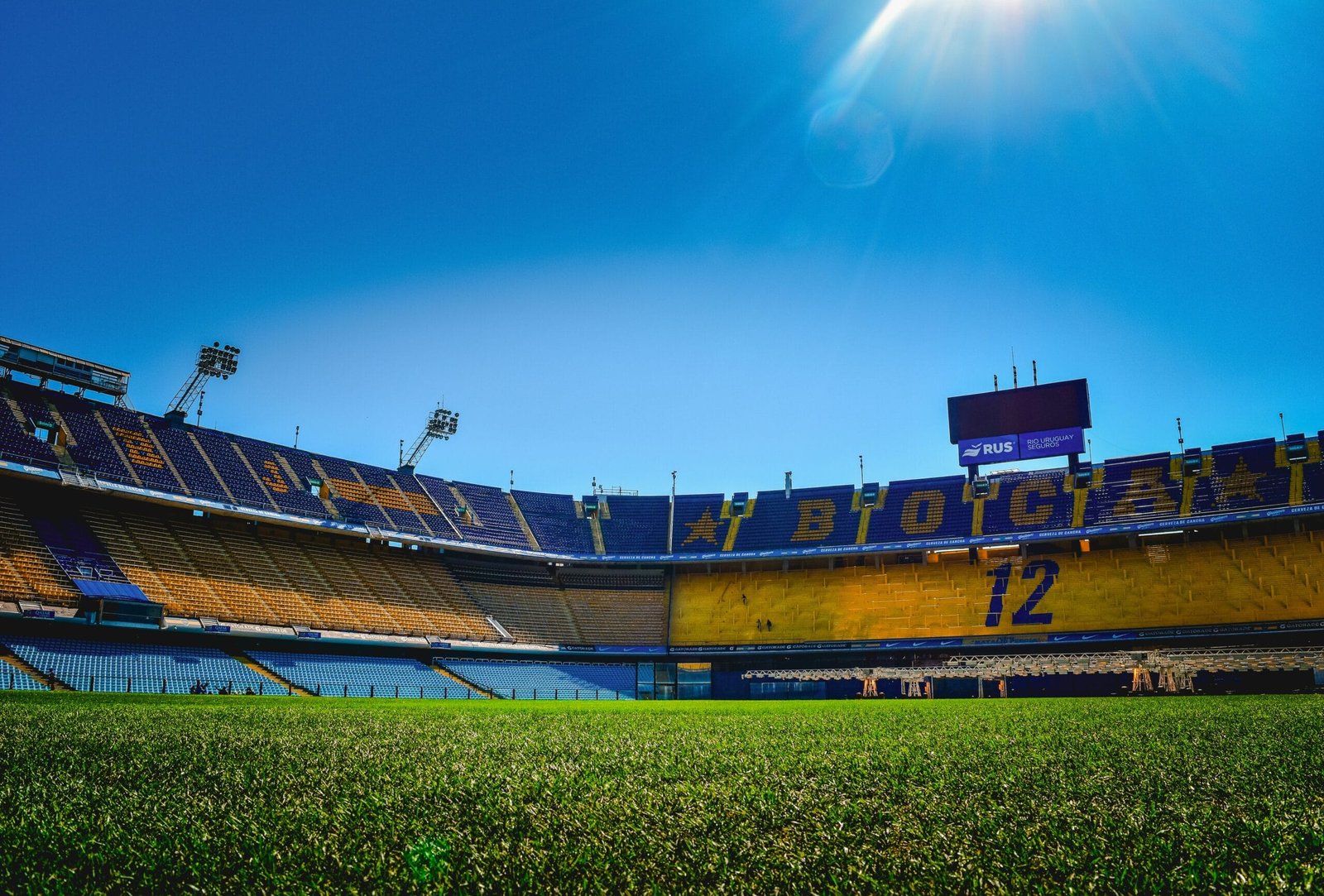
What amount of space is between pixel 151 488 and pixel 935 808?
133ft

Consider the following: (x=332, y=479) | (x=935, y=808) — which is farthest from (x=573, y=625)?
(x=935, y=808)

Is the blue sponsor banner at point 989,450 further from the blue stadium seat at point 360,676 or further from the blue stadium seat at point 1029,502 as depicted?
the blue stadium seat at point 360,676

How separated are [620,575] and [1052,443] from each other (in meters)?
26.0

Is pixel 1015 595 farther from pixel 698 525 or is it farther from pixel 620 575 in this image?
pixel 620 575

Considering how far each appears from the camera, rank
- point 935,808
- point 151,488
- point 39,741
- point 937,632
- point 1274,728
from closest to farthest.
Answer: point 935,808
point 39,741
point 1274,728
point 151,488
point 937,632

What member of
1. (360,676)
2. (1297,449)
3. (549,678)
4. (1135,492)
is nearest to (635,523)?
(549,678)

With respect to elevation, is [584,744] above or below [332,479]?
below

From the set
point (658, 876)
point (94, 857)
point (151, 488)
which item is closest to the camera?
point (658, 876)

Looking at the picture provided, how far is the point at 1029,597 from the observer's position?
43.2 metres

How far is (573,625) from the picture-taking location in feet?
162

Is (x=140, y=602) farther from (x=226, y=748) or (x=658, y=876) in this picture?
(x=658, y=876)

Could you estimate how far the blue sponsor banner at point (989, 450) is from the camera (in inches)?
1834

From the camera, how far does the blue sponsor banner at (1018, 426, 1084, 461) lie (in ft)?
147

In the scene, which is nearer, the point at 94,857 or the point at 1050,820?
the point at 94,857
